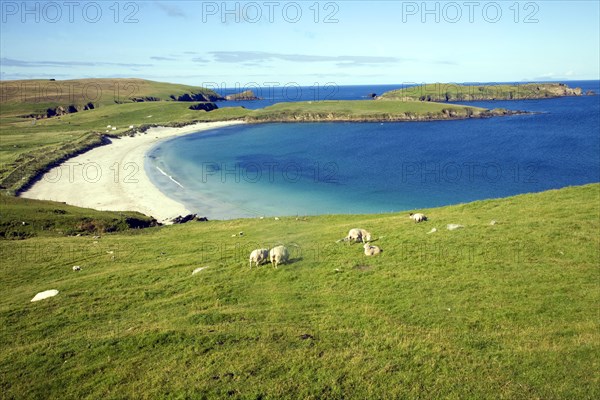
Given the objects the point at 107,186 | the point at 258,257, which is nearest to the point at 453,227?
the point at 258,257

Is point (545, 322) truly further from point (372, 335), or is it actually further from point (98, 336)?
point (98, 336)

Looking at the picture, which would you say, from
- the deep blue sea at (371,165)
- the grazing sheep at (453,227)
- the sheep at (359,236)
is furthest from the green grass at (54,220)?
the grazing sheep at (453,227)

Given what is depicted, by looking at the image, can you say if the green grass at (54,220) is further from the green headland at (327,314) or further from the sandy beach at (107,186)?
the sandy beach at (107,186)

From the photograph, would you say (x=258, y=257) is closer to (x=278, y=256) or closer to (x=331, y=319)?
(x=278, y=256)

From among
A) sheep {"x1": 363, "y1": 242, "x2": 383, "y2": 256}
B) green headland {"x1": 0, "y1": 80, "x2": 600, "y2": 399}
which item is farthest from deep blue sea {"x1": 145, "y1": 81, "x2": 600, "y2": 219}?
sheep {"x1": 363, "y1": 242, "x2": 383, "y2": 256}

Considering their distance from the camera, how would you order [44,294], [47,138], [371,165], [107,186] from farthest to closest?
[47,138]
[371,165]
[107,186]
[44,294]

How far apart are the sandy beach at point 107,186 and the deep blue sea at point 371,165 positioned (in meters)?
4.20

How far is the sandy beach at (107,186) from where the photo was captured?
227ft

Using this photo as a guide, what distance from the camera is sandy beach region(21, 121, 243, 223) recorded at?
6932 cm

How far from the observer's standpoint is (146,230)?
5047 cm

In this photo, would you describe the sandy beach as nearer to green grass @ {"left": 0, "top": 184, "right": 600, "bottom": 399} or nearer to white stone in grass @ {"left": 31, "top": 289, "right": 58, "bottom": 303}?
white stone in grass @ {"left": 31, "top": 289, "right": 58, "bottom": 303}

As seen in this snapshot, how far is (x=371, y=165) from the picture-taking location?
11319 centimetres

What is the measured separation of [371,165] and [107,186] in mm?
67735

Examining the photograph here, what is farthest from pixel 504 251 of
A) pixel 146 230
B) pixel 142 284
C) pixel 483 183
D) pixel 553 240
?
pixel 483 183
